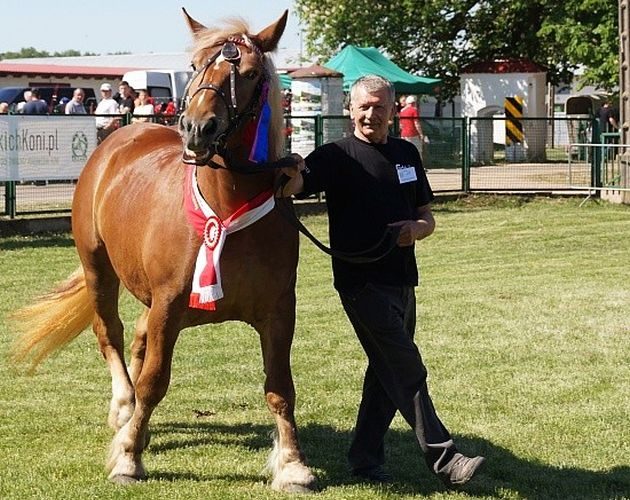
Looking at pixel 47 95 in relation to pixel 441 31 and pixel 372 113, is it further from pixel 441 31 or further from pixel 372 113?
pixel 372 113

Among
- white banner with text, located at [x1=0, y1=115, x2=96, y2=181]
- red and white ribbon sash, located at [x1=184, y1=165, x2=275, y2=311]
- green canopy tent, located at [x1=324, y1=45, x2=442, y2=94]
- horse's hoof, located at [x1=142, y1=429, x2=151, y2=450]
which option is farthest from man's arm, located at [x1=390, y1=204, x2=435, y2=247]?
green canopy tent, located at [x1=324, y1=45, x2=442, y2=94]

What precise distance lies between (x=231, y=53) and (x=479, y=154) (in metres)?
19.0

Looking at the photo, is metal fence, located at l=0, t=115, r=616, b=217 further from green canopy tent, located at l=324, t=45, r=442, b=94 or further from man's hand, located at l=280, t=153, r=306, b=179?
man's hand, located at l=280, t=153, r=306, b=179

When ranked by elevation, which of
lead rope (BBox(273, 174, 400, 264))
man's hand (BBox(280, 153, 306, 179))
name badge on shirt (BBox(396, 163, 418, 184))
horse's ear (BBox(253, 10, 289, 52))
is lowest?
lead rope (BBox(273, 174, 400, 264))

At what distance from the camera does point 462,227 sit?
747 inches

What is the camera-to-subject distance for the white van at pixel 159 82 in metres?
39.8

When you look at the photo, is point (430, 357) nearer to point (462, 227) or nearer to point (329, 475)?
point (329, 475)

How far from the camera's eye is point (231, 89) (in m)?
5.45

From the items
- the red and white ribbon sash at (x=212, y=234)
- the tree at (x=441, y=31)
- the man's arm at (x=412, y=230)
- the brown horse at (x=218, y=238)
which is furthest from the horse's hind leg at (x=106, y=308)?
the tree at (x=441, y=31)

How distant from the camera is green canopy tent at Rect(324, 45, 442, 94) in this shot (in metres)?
31.8

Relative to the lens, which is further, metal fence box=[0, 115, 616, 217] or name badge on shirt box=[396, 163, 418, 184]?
metal fence box=[0, 115, 616, 217]

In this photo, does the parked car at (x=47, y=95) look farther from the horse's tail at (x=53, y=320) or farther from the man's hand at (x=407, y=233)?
the man's hand at (x=407, y=233)

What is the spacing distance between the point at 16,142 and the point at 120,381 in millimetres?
10767

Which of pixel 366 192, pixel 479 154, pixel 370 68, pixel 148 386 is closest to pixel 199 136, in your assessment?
pixel 366 192
